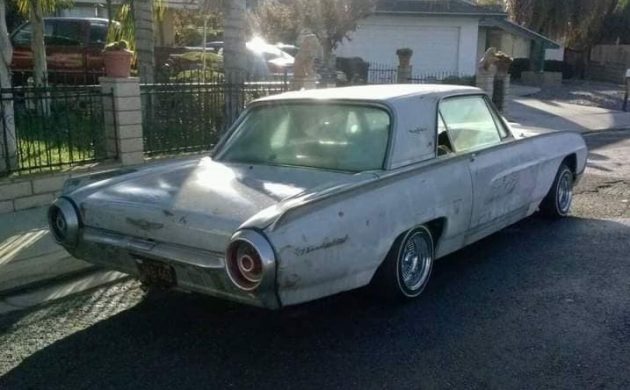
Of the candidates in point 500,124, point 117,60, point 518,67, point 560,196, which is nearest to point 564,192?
point 560,196


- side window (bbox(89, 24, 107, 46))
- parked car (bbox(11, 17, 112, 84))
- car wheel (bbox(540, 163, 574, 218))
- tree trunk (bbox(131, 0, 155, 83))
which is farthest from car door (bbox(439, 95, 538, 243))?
side window (bbox(89, 24, 107, 46))

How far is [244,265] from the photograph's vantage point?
3.61 metres

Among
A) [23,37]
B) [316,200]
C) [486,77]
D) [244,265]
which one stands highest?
[23,37]

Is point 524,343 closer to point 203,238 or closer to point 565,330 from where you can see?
point 565,330

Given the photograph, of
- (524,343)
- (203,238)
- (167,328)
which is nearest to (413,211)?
(524,343)

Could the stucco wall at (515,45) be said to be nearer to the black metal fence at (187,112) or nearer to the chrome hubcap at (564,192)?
the black metal fence at (187,112)

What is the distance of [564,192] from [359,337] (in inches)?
145

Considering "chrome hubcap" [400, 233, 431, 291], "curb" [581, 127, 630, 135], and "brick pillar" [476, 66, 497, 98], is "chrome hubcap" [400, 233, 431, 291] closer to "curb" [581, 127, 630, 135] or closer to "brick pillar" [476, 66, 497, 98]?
"brick pillar" [476, 66, 497, 98]

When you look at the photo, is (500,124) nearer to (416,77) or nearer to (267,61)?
(267,61)

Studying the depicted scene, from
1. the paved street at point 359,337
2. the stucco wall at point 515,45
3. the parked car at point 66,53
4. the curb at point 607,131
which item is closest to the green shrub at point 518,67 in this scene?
the stucco wall at point 515,45

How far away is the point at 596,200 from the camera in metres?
8.01

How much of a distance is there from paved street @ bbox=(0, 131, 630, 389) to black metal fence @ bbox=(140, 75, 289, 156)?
373 cm

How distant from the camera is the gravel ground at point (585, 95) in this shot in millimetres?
23031

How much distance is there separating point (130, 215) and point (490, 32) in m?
31.0
